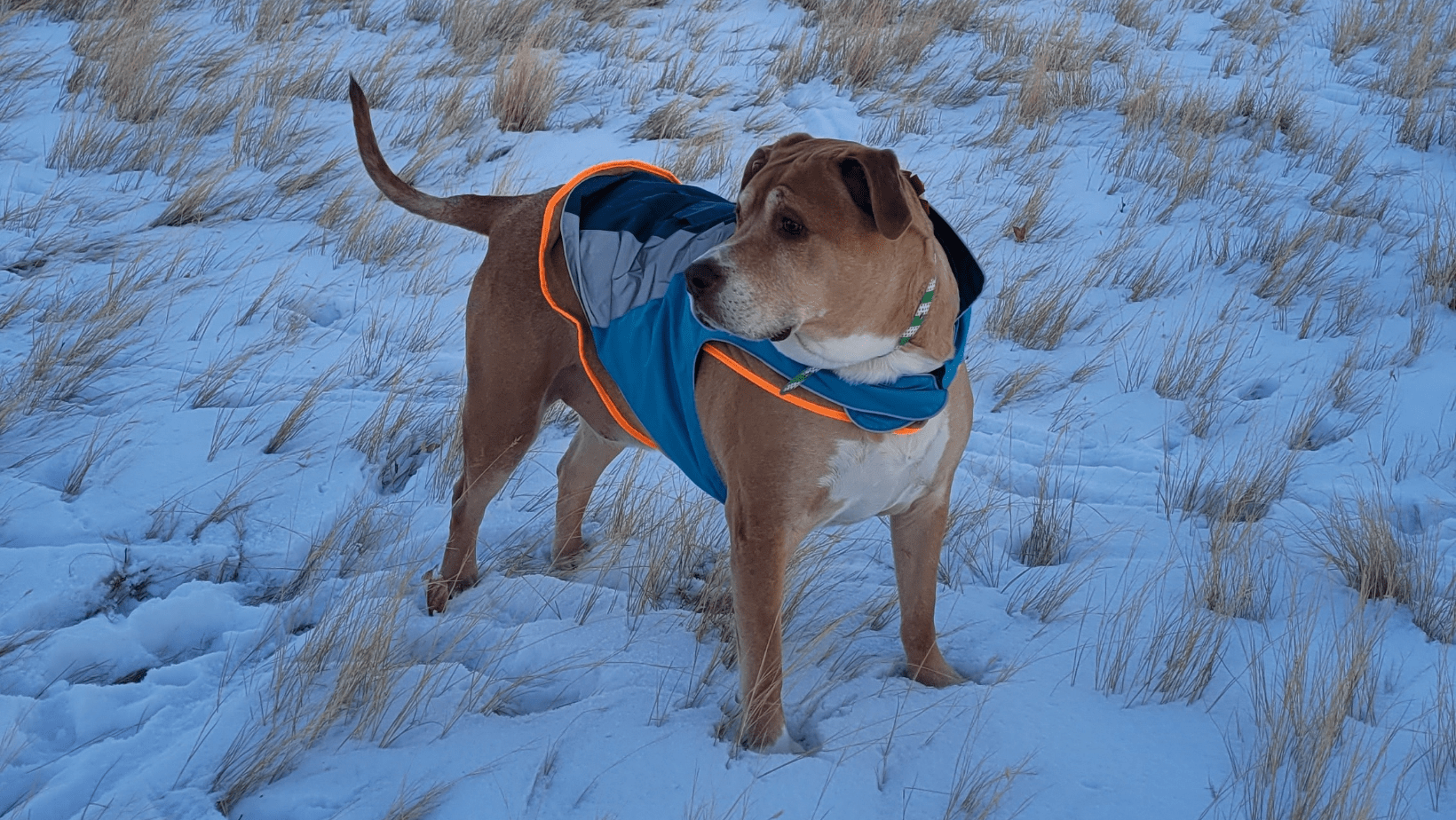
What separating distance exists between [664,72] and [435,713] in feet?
23.1

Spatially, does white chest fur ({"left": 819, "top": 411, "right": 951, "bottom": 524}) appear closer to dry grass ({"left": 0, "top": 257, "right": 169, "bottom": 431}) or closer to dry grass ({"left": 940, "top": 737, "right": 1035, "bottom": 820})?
dry grass ({"left": 940, "top": 737, "right": 1035, "bottom": 820})

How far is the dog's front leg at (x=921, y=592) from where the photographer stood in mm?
3197

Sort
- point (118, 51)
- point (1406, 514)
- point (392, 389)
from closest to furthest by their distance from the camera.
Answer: point (1406, 514)
point (392, 389)
point (118, 51)

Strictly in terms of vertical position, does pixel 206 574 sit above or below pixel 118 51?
below

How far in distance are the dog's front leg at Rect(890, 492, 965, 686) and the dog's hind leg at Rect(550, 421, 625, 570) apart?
1258mm

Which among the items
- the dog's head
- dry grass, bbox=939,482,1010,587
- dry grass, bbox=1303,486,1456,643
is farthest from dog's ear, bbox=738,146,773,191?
dry grass, bbox=1303,486,1456,643

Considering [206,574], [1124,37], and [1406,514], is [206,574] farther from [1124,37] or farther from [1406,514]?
[1124,37]

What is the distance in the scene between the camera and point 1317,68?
9.30 m

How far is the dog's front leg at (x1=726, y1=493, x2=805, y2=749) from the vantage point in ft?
9.43

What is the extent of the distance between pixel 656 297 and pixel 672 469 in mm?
1690

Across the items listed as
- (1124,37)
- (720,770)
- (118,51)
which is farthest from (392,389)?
(1124,37)

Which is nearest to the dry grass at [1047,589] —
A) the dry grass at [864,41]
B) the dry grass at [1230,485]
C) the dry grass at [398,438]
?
the dry grass at [1230,485]

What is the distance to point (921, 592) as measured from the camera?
127 inches

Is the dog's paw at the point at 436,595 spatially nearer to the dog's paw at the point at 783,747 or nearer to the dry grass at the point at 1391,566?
the dog's paw at the point at 783,747
